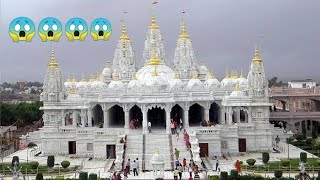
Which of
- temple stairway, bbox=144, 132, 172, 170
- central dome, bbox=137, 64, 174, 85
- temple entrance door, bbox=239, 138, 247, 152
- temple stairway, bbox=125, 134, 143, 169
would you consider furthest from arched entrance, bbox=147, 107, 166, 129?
temple stairway, bbox=125, 134, 143, 169

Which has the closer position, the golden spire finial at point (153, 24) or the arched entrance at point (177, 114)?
the arched entrance at point (177, 114)

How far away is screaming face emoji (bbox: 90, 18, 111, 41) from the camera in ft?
105

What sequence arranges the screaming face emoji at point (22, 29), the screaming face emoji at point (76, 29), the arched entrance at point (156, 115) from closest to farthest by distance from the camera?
1. the screaming face emoji at point (22, 29)
2. the screaming face emoji at point (76, 29)
3. the arched entrance at point (156, 115)

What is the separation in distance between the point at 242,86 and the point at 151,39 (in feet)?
35.5

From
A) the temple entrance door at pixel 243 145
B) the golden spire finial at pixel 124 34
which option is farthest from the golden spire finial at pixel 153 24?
the temple entrance door at pixel 243 145

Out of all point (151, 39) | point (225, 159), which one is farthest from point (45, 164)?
point (151, 39)

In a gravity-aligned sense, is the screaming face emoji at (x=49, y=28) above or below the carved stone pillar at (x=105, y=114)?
above

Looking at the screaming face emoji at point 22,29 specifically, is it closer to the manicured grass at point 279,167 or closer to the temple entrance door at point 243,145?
the manicured grass at point 279,167

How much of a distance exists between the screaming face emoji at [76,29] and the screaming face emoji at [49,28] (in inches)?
22.6

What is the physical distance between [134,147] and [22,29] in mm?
12428

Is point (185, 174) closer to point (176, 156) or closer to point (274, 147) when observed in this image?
point (176, 156)

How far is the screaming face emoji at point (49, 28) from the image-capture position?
3094 cm

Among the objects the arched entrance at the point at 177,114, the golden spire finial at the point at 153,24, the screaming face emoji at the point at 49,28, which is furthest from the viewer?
the golden spire finial at the point at 153,24
